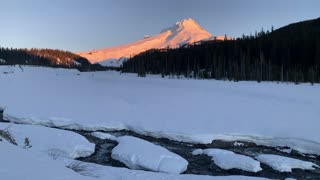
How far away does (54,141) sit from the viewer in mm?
17719

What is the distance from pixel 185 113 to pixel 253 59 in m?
44.2

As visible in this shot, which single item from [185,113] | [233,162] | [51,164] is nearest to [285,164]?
[233,162]

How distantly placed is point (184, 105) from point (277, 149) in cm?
1068

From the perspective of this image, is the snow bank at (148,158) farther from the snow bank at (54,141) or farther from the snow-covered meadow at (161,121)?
the snow bank at (54,141)

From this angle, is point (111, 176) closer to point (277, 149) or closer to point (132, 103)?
point (277, 149)

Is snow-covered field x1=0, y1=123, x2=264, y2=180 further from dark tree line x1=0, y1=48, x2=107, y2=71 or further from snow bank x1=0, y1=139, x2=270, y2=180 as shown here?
dark tree line x1=0, y1=48, x2=107, y2=71

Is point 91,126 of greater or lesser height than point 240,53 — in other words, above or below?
below

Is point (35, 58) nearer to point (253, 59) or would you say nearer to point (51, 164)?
point (253, 59)

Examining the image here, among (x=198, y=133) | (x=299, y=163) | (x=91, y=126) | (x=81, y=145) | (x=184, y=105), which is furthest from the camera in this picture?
(x=184, y=105)

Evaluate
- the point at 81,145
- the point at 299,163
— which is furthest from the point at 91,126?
the point at 299,163

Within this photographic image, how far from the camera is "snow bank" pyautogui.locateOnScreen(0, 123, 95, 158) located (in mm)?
16578

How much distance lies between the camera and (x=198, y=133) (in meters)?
22.5

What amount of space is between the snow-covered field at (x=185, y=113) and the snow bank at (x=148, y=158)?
5.34 metres

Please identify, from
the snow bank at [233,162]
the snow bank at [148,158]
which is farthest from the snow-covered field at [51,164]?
the snow bank at [233,162]
